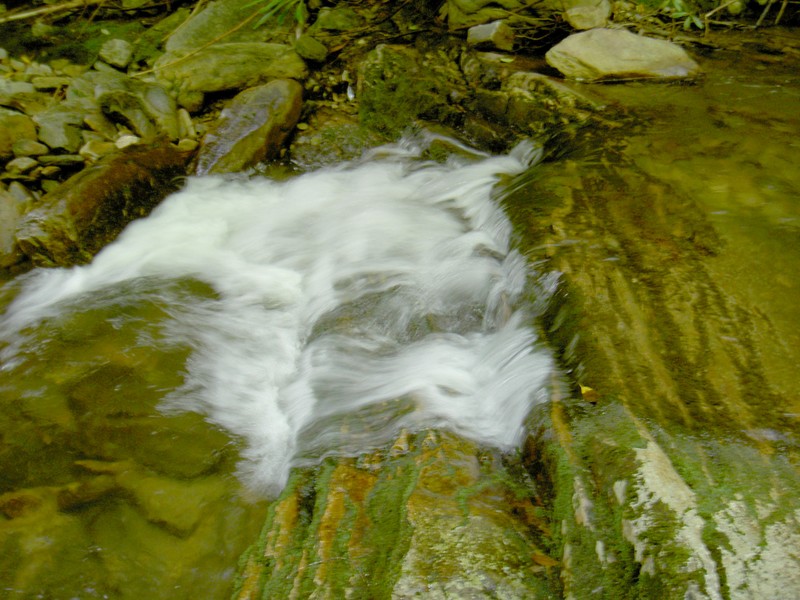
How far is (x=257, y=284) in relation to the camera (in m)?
4.18

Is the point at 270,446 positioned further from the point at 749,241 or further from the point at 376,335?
the point at 749,241

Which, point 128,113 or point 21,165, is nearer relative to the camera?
point 21,165

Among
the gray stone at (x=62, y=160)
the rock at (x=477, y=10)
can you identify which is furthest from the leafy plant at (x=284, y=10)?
the gray stone at (x=62, y=160)

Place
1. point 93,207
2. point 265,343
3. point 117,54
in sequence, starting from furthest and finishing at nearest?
1. point 117,54
2. point 93,207
3. point 265,343

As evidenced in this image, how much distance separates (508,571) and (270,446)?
56.0 inches

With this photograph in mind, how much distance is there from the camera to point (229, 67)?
19.7 ft

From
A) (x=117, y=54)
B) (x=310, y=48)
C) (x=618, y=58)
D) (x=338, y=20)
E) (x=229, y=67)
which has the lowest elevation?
(x=117, y=54)

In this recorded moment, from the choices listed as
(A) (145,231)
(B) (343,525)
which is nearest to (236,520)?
(B) (343,525)

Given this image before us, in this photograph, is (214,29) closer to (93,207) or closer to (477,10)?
(477,10)

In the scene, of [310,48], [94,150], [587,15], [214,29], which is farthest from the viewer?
[214,29]

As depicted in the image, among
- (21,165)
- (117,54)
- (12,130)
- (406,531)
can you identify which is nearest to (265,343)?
(406,531)

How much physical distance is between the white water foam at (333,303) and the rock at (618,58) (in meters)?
1.07

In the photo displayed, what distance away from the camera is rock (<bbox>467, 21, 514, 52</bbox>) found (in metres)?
5.97

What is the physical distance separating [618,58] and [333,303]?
3620mm
